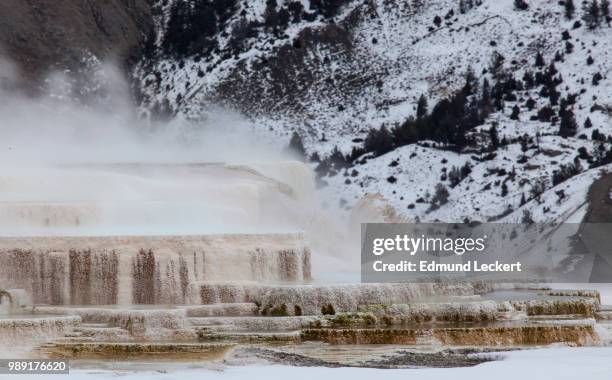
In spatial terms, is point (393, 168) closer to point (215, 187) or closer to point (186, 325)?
point (215, 187)

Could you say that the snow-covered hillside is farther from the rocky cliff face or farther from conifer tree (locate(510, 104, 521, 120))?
the rocky cliff face

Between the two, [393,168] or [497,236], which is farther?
[393,168]

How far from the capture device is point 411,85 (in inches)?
2926

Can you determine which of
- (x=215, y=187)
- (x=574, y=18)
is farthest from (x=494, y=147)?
(x=215, y=187)

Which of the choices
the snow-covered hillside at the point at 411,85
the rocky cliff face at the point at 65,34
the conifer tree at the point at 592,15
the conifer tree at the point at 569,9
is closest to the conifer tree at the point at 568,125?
the snow-covered hillside at the point at 411,85

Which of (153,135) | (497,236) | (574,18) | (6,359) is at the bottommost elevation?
(6,359)

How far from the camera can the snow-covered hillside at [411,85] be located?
6562 centimetres

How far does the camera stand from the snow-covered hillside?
215 ft

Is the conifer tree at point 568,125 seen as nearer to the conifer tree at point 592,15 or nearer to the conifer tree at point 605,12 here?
the conifer tree at point 592,15

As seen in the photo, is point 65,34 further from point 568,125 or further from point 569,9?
point 568,125

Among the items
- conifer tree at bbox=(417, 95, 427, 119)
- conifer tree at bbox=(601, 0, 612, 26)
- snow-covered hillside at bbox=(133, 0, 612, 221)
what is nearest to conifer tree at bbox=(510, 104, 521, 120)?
snow-covered hillside at bbox=(133, 0, 612, 221)

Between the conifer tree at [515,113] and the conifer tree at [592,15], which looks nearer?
the conifer tree at [515,113]

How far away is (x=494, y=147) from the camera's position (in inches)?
2657

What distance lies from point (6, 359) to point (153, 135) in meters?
35.7
